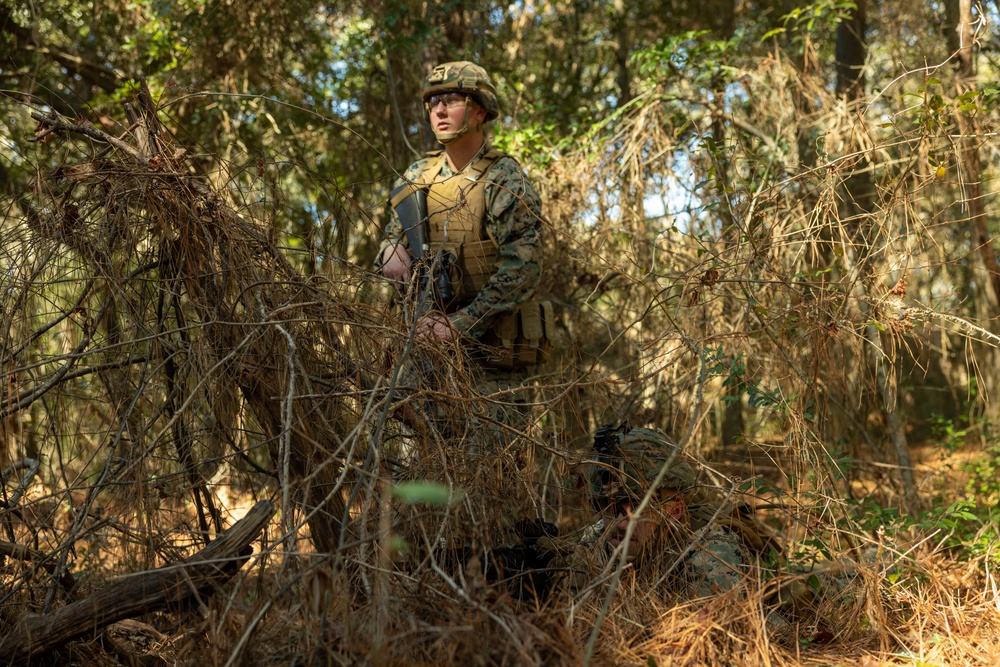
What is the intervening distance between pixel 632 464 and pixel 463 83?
1.92 m

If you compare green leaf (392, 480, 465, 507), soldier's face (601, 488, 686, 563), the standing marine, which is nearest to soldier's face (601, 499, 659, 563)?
soldier's face (601, 488, 686, 563)

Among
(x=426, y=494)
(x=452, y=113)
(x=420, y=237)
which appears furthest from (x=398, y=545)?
(x=452, y=113)

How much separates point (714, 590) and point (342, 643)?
1237mm

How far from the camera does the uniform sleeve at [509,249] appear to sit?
142 inches

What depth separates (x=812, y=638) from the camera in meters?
2.63

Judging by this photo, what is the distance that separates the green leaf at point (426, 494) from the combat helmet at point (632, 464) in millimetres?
563

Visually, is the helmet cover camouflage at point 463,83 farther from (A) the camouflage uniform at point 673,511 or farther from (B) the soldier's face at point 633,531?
(B) the soldier's face at point 633,531

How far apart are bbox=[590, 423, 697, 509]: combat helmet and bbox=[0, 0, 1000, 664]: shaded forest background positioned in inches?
4.7

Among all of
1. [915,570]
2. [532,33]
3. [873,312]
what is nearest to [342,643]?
[915,570]

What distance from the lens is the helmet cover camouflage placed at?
3865mm

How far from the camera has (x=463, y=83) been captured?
152 inches

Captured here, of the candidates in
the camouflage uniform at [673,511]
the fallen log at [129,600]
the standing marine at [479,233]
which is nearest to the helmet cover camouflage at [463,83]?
the standing marine at [479,233]

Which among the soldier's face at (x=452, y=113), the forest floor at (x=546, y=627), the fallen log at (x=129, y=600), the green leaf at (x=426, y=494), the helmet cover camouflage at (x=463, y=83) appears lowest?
the forest floor at (x=546, y=627)

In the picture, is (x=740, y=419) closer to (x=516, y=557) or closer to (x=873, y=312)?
(x=873, y=312)
